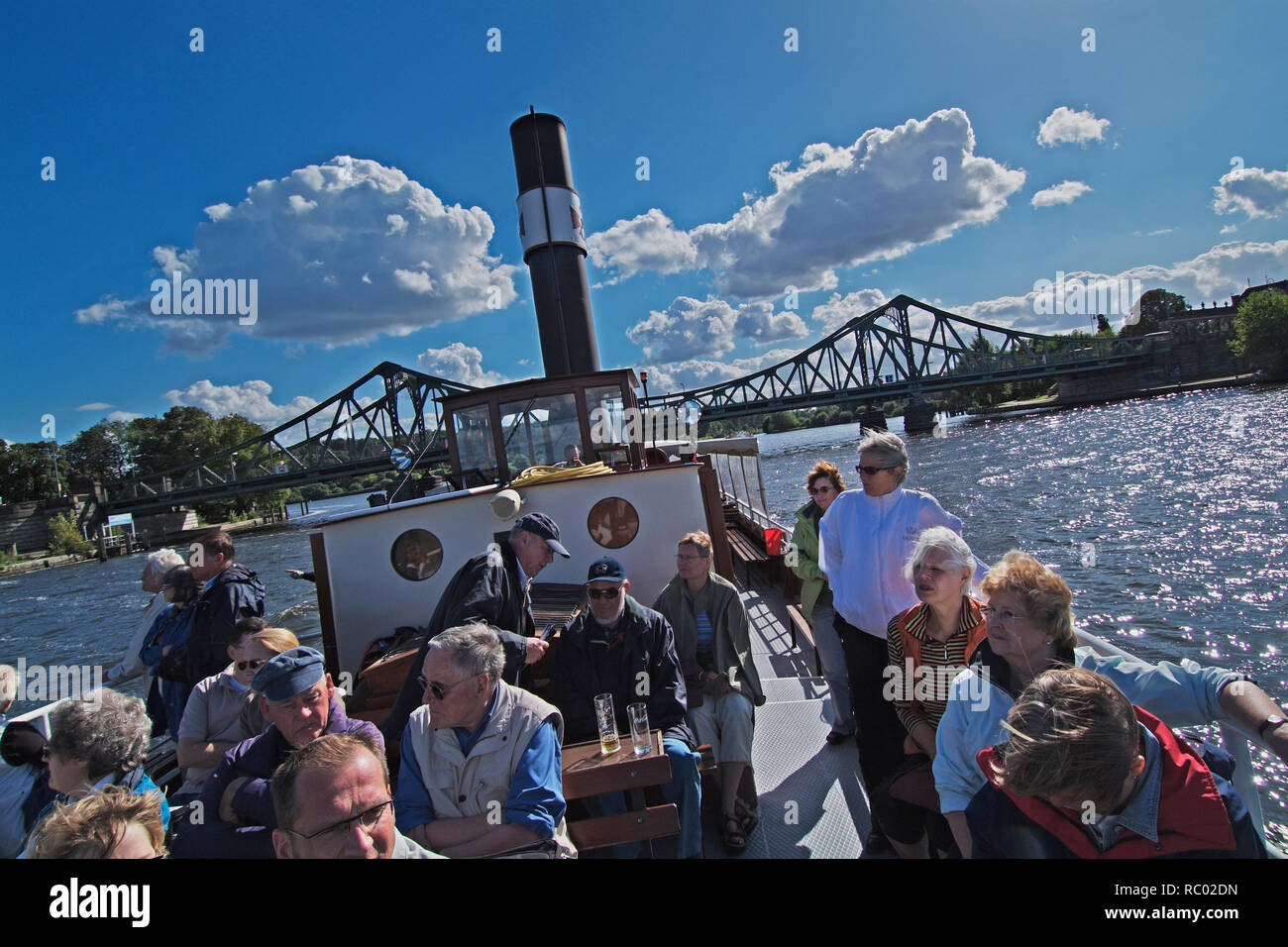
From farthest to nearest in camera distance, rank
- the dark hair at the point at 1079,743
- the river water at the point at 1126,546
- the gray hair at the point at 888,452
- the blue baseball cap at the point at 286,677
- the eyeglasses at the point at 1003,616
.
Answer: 1. the river water at the point at 1126,546
2. the gray hair at the point at 888,452
3. the blue baseball cap at the point at 286,677
4. the eyeglasses at the point at 1003,616
5. the dark hair at the point at 1079,743

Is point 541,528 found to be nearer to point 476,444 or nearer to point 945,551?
point 945,551

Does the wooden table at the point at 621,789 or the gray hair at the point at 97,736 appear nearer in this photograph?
the gray hair at the point at 97,736

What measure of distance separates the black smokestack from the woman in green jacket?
5.07 meters

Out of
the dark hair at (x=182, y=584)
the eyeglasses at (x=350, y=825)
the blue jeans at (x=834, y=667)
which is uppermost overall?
the dark hair at (x=182, y=584)

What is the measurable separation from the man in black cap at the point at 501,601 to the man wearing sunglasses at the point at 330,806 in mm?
1139

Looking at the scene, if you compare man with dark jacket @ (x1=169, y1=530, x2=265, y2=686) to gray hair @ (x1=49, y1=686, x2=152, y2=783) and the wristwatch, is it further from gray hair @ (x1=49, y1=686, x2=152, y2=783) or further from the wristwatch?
the wristwatch

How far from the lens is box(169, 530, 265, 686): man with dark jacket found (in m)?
3.38

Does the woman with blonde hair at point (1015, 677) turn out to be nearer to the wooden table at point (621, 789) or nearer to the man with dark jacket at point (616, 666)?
the wooden table at point (621, 789)

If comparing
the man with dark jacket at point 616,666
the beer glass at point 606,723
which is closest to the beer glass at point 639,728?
the beer glass at point 606,723

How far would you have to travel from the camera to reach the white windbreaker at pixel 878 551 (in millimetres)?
2877

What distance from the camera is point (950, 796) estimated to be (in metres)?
1.86

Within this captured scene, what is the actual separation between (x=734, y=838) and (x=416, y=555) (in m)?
3.24
